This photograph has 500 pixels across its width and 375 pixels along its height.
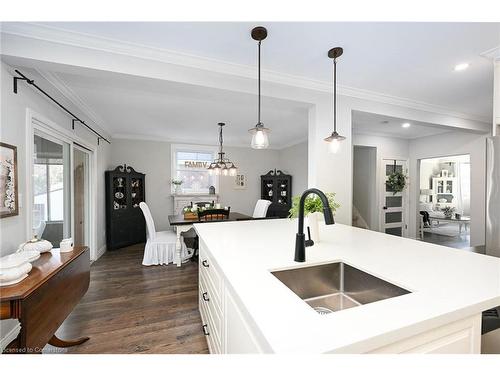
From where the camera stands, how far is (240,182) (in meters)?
6.10

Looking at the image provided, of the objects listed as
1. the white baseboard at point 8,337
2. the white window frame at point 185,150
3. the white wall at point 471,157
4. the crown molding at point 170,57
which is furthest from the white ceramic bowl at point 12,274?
the white wall at point 471,157

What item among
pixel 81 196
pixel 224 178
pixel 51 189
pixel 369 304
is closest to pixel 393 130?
pixel 224 178

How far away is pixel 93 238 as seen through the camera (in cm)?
380

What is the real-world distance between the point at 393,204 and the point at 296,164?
98.2 inches

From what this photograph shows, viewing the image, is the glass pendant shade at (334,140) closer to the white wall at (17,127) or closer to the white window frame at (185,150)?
the white wall at (17,127)

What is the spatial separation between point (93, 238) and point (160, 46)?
136 inches

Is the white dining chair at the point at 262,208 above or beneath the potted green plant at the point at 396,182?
beneath

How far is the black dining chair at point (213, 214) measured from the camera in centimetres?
367

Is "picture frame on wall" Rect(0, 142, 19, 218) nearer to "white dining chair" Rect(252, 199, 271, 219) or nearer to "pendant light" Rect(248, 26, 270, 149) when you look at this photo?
"pendant light" Rect(248, 26, 270, 149)

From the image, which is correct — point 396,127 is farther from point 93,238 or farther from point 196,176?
point 93,238

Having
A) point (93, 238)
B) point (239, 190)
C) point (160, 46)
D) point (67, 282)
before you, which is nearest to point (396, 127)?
point (239, 190)

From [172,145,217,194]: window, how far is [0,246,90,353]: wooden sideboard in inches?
150

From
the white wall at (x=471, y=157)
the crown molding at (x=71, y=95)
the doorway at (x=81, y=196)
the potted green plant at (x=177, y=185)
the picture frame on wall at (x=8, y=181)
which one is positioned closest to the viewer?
the picture frame on wall at (x=8, y=181)

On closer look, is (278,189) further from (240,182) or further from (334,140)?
(334,140)
